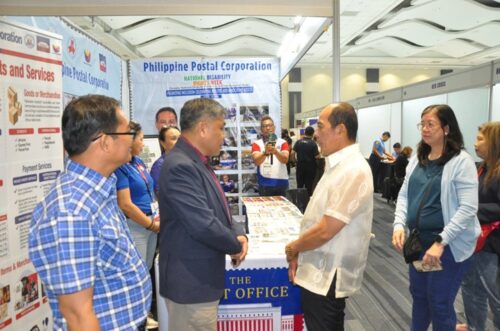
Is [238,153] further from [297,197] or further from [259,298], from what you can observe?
[259,298]

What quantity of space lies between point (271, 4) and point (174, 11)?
0.52 metres

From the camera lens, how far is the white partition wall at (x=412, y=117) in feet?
21.1

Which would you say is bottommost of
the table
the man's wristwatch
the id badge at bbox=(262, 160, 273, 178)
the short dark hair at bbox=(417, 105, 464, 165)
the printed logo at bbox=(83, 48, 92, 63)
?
the table

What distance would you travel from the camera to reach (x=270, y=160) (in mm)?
3959

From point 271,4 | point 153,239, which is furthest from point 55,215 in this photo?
point 153,239

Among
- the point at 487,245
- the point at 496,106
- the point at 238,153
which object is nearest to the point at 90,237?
the point at 487,245

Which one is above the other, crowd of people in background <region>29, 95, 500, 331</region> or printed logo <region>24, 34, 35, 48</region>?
printed logo <region>24, 34, 35, 48</region>

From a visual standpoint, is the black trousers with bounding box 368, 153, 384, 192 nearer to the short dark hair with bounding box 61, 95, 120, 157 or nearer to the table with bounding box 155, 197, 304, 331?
the table with bounding box 155, 197, 304, 331

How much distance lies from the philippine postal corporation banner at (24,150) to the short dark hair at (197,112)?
1.03 m

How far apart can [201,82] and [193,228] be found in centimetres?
311

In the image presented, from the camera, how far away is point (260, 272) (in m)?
1.96

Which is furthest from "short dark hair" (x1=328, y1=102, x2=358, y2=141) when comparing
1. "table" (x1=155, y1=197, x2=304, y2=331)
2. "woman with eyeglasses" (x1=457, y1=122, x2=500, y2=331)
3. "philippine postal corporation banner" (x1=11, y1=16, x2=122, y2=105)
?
"philippine postal corporation banner" (x1=11, y1=16, x2=122, y2=105)

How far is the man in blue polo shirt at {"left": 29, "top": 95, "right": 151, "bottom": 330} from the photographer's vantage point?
0.90m

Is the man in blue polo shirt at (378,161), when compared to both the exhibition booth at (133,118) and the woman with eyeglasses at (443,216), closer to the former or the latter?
the exhibition booth at (133,118)
